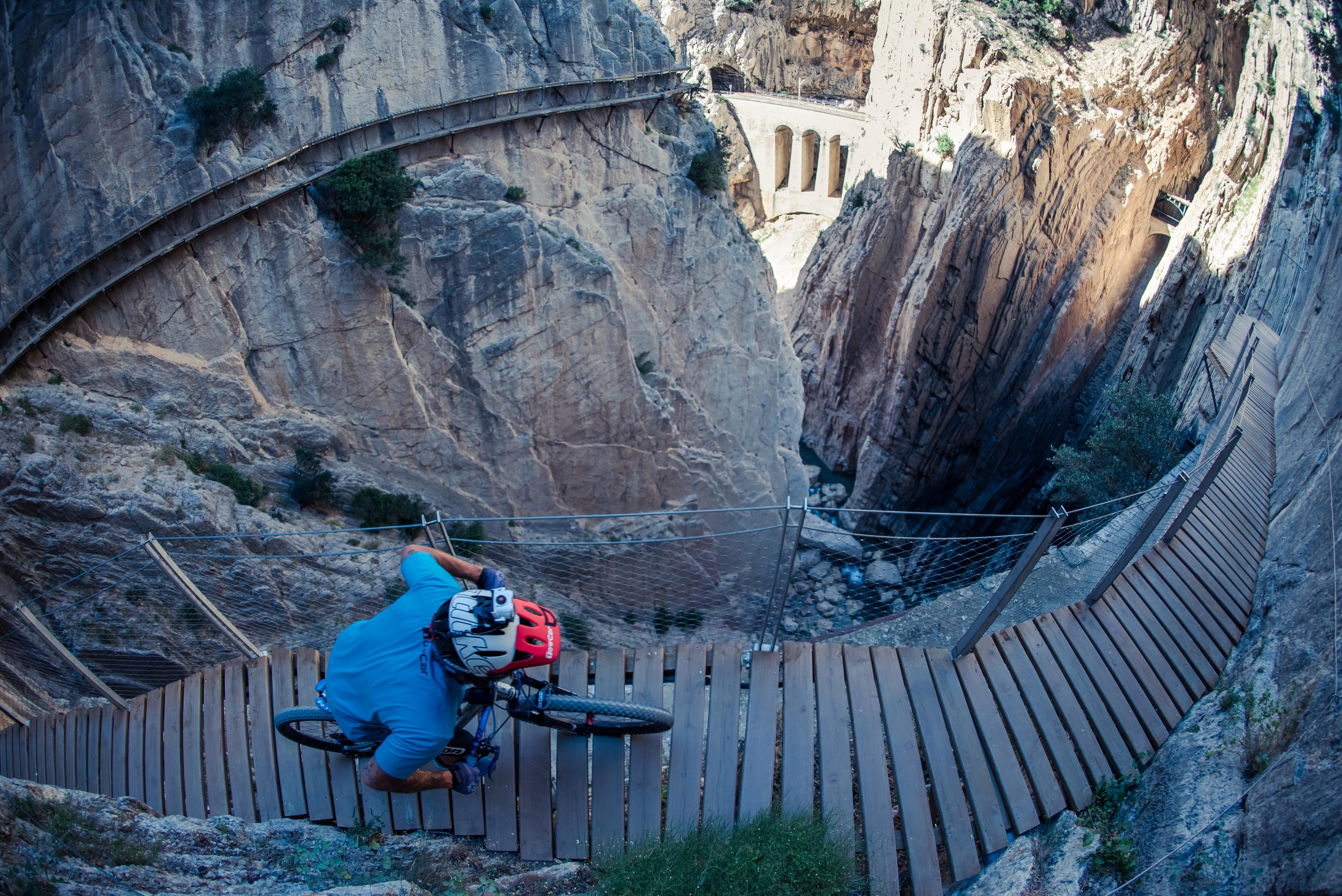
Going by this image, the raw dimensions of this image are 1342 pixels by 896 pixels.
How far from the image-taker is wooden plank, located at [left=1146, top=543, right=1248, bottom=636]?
4.39m

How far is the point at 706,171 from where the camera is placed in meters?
13.2

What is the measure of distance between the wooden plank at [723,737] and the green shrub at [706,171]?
10882 millimetres

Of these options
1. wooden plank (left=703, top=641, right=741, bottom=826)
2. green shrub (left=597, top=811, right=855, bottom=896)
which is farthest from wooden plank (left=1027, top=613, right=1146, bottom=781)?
wooden plank (left=703, top=641, right=741, bottom=826)

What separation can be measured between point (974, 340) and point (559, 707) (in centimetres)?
1808

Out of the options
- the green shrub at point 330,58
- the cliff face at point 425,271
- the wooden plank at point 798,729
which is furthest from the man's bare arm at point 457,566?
the green shrub at point 330,58

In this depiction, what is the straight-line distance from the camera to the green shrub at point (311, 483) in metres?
9.62

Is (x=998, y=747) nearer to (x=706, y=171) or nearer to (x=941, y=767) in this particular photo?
(x=941, y=767)

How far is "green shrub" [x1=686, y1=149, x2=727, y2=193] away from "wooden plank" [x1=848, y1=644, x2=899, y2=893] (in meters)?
10.9

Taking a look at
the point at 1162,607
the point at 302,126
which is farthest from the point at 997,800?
the point at 302,126

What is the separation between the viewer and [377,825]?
12.1 feet

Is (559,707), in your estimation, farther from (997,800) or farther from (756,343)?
(756,343)

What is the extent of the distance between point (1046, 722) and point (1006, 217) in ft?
55.2

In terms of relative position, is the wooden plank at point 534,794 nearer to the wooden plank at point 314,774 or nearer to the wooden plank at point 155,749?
the wooden plank at point 314,774

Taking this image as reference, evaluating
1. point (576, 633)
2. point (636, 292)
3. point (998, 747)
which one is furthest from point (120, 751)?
point (636, 292)
